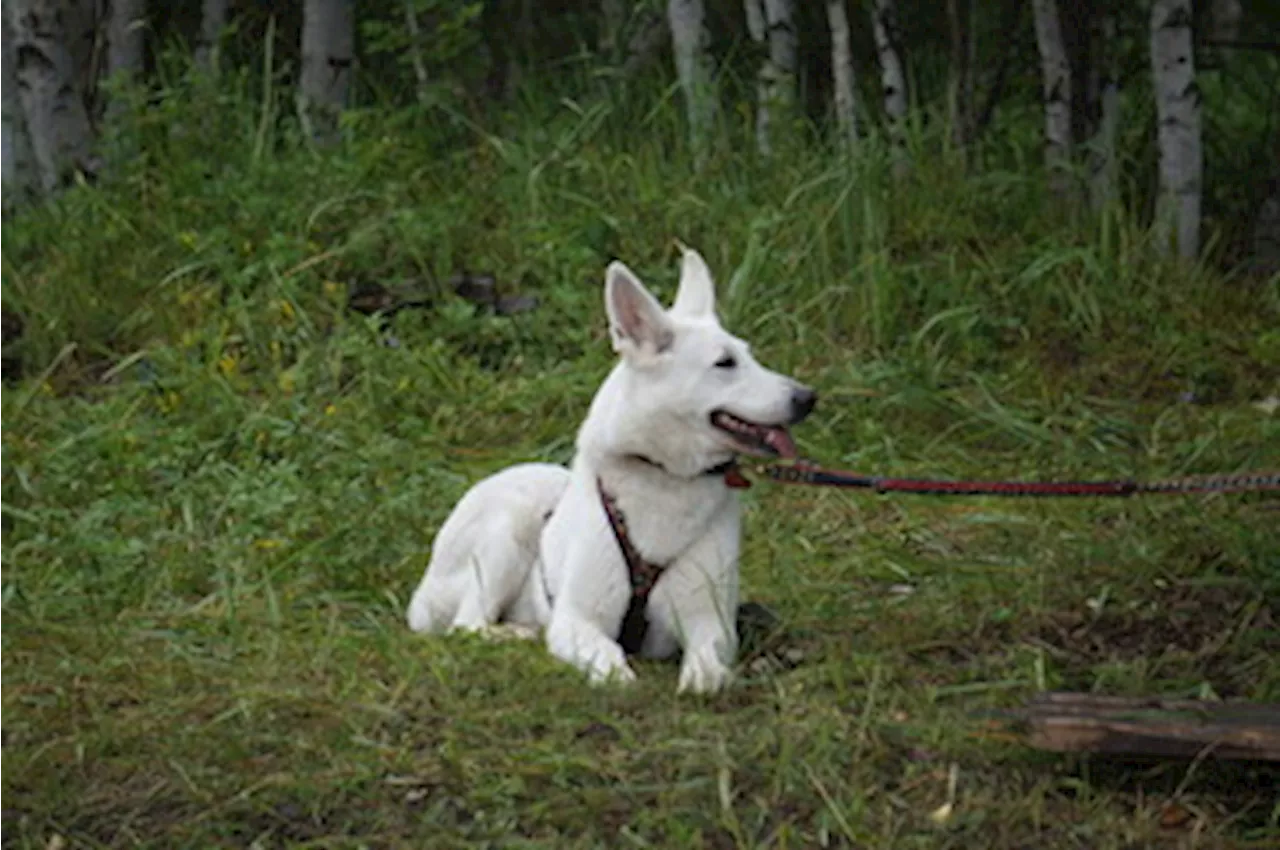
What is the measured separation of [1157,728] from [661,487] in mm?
1667

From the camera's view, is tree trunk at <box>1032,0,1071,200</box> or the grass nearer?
the grass

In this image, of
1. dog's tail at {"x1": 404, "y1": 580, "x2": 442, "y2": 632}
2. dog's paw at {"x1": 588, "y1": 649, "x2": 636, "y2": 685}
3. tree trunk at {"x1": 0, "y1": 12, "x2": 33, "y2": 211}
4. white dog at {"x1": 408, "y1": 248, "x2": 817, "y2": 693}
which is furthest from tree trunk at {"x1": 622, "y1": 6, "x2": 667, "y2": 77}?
dog's paw at {"x1": 588, "y1": 649, "x2": 636, "y2": 685}

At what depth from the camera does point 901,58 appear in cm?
1111

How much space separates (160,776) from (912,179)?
5977 mm

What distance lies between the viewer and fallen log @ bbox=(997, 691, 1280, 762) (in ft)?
15.0

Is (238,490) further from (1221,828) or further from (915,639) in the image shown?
(1221,828)

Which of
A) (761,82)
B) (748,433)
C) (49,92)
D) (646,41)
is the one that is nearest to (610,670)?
(748,433)

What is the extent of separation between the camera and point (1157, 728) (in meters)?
4.65

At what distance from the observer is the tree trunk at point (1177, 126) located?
9727 millimetres


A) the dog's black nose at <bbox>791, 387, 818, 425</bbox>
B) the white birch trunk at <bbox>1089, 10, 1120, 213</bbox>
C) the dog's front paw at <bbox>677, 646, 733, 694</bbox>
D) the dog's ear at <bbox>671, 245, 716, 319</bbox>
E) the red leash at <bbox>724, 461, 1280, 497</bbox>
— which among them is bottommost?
the white birch trunk at <bbox>1089, 10, 1120, 213</bbox>

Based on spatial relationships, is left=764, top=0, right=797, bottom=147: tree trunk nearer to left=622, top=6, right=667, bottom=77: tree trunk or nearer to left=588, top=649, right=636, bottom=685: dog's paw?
left=622, top=6, right=667, bottom=77: tree trunk

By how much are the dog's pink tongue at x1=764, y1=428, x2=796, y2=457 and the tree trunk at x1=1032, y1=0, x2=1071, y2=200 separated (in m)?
4.85

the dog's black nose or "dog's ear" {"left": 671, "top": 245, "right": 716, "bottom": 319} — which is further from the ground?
"dog's ear" {"left": 671, "top": 245, "right": 716, "bottom": 319}

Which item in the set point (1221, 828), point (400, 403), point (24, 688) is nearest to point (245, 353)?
point (400, 403)
